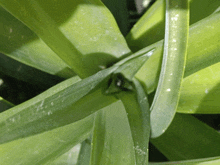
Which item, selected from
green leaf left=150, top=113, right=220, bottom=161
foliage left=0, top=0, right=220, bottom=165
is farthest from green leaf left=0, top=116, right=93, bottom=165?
green leaf left=150, top=113, right=220, bottom=161

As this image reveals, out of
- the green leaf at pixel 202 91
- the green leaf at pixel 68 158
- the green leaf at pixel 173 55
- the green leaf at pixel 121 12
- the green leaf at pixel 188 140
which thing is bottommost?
the green leaf at pixel 188 140

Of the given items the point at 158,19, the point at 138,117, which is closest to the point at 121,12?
the point at 158,19

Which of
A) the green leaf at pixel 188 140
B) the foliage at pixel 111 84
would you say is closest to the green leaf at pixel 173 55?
the foliage at pixel 111 84

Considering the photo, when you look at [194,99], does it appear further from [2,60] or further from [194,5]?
[2,60]

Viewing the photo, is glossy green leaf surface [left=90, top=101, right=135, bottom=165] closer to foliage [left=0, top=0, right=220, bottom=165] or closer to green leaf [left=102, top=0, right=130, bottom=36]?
foliage [left=0, top=0, right=220, bottom=165]

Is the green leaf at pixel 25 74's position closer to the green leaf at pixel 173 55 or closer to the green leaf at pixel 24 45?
the green leaf at pixel 24 45

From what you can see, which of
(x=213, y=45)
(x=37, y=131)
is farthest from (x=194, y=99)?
(x=37, y=131)

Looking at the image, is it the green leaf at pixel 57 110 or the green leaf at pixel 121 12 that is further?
the green leaf at pixel 121 12
